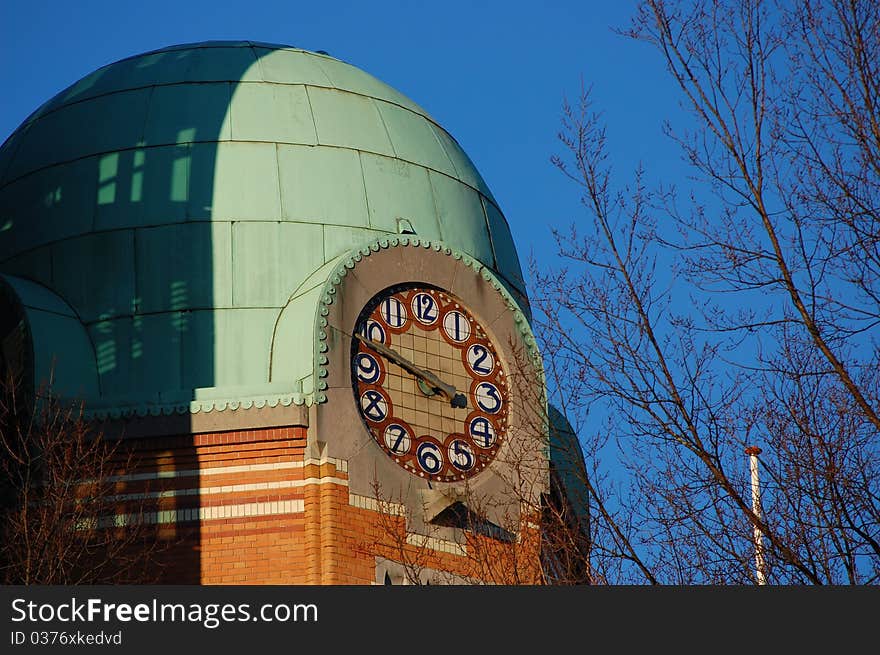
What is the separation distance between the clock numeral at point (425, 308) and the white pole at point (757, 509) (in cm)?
925

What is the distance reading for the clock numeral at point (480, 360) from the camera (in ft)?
86.1

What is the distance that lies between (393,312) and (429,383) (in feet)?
3.72

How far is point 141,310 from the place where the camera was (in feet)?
85.1

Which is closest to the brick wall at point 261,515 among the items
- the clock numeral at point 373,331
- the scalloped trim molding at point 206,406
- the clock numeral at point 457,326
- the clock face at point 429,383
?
the scalloped trim molding at point 206,406

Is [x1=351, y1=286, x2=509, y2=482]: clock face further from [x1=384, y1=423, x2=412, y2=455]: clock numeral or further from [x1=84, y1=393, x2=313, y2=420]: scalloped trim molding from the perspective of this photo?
[x1=84, y1=393, x2=313, y2=420]: scalloped trim molding

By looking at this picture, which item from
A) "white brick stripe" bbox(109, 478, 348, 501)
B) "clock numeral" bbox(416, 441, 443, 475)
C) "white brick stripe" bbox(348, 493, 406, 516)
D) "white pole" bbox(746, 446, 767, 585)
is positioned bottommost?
"white pole" bbox(746, 446, 767, 585)

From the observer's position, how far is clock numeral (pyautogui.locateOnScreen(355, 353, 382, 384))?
25.1 metres

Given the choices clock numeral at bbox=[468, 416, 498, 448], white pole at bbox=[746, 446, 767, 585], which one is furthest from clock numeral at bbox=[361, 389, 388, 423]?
white pole at bbox=[746, 446, 767, 585]

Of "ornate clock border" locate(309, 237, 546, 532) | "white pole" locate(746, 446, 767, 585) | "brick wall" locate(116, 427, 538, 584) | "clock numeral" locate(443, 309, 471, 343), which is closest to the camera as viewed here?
"white pole" locate(746, 446, 767, 585)

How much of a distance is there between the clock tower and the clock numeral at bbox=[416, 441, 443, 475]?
0.03 metres

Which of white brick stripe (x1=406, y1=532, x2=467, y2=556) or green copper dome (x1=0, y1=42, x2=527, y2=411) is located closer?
white brick stripe (x1=406, y1=532, x2=467, y2=556)

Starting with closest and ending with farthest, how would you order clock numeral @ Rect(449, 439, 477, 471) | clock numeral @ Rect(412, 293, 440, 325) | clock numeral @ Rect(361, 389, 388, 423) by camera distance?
clock numeral @ Rect(361, 389, 388, 423), clock numeral @ Rect(449, 439, 477, 471), clock numeral @ Rect(412, 293, 440, 325)

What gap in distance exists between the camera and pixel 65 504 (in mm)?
21922

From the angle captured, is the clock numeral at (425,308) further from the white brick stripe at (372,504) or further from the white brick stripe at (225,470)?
the white brick stripe at (372,504)
